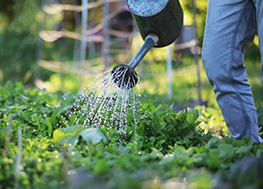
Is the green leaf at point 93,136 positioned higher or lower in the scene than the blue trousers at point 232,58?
lower

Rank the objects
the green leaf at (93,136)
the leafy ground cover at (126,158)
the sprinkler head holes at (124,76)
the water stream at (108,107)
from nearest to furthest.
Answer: the leafy ground cover at (126,158) < the green leaf at (93,136) < the sprinkler head holes at (124,76) < the water stream at (108,107)

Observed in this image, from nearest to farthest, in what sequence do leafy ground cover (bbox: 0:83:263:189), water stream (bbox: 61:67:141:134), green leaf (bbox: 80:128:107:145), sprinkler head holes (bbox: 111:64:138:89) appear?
leafy ground cover (bbox: 0:83:263:189) → green leaf (bbox: 80:128:107:145) → sprinkler head holes (bbox: 111:64:138:89) → water stream (bbox: 61:67:141:134)

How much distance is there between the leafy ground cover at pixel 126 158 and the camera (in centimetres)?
87

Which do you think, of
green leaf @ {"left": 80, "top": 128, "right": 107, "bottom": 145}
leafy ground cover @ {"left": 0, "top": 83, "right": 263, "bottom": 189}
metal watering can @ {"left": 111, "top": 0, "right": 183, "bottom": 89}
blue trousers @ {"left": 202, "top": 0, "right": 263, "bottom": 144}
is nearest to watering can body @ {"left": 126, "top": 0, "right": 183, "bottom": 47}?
metal watering can @ {"left": 111, "top": 0, "right": 183, "bottom": 89}

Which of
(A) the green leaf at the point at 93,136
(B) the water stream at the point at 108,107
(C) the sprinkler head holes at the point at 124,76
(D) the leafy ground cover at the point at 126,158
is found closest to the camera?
Answer: (D) the leafy ground cover at the point at 126,158

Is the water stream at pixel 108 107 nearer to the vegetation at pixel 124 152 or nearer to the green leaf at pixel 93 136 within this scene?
the vegetation at pixel 124 152

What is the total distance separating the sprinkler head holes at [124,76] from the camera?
61.4 inches

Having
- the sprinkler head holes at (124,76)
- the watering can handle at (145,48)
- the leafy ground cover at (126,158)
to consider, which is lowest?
the leafy ground cover at (126,158)

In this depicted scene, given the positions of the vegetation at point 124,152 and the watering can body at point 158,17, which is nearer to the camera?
the vegetation at point 124,152

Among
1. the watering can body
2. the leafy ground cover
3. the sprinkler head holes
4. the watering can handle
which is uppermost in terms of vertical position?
the watering can body

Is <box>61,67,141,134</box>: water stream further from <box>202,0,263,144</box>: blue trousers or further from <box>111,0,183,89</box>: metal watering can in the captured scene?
<box>202,0,263,144</box>: blue trousers

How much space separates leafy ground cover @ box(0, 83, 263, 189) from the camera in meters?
0.87

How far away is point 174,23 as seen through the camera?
1.95 metres

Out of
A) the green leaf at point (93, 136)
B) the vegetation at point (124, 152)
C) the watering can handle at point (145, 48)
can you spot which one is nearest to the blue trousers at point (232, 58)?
the vegetation at point (124, 152)
